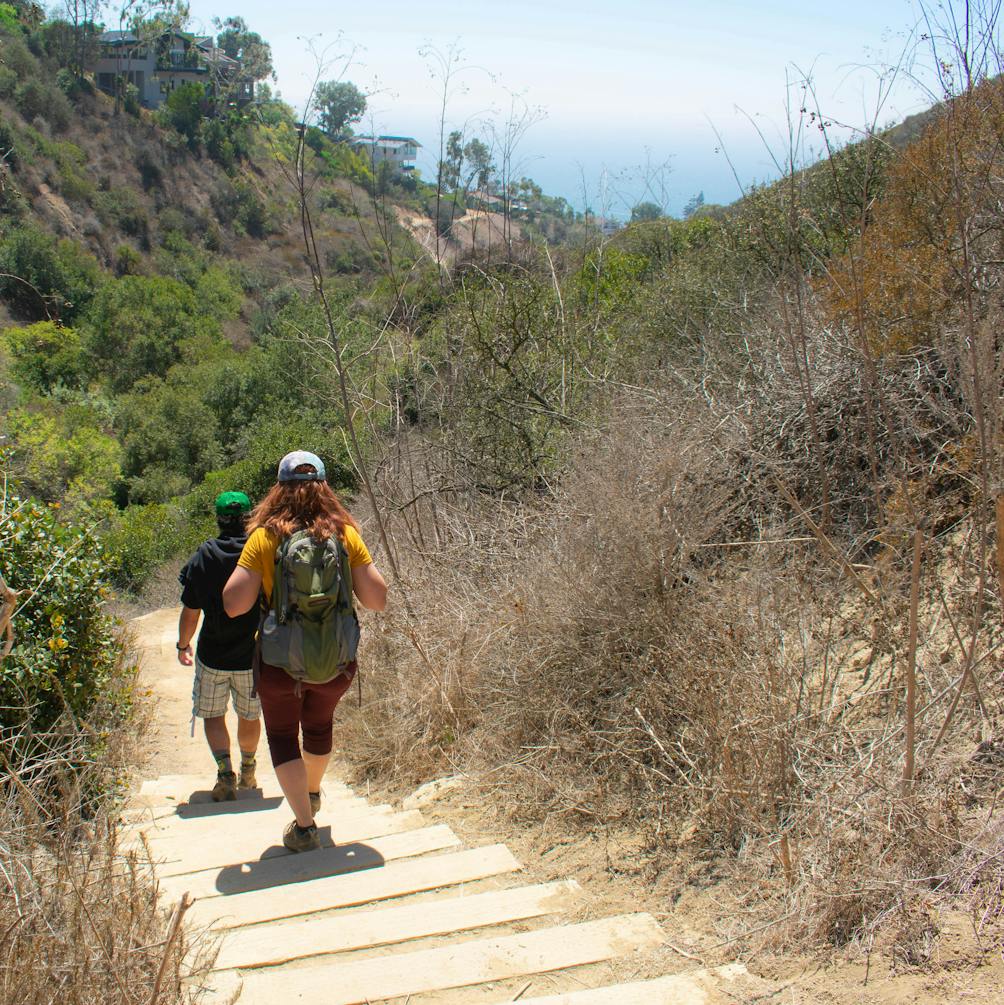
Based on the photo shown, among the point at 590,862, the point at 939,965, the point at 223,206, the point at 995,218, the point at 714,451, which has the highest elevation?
the point at 223,206

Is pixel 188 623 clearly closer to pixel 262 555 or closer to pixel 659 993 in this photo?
pixel 262 555

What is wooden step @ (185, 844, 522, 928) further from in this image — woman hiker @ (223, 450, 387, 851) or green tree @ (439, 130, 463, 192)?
green tree @ (439, 130, 463, 192)

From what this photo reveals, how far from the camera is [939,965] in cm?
241

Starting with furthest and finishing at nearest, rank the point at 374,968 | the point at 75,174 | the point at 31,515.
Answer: the point at 75,174 → the point at 31,515 → the point at 374,968

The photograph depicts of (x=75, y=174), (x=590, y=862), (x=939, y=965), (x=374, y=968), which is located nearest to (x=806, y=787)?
(x=590, y=862)

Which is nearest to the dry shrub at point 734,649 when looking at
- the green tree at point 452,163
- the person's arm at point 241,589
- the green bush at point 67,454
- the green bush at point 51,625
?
the person's arm at point 241,589

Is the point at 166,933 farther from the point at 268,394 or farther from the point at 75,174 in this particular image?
the point at 75,174

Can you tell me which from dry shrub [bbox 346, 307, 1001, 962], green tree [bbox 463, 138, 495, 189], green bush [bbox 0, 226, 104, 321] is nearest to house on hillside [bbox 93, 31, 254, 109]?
green bush [bbox 0, 226, 104, 321]

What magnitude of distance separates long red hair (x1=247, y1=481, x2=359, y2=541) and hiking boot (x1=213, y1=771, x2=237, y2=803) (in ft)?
5.46

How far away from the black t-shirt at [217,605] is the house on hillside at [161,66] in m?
70.3

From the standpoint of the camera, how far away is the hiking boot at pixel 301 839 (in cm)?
387

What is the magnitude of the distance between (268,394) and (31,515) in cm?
2802

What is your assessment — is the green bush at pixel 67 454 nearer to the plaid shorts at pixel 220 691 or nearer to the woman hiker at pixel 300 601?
the plaid shorts at pixel 220 691

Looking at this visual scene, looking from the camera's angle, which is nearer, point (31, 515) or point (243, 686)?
point (31, 515)
